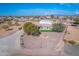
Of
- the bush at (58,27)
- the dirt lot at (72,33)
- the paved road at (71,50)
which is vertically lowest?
the paved road at (71,50)

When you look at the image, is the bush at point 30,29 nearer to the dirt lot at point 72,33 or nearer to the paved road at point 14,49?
the paved road at point 14,49

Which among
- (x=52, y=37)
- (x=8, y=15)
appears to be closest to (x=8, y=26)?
(x=8, y=15)

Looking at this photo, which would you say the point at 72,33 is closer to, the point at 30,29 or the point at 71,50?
the point at 71,50

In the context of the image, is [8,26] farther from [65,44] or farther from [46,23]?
[65,44]

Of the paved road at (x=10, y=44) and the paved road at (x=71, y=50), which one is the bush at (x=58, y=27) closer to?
the paved road at (x=71, y=50)

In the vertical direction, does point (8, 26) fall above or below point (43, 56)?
above

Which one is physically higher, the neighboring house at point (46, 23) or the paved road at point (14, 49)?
the neighboring house at point (46, 23)

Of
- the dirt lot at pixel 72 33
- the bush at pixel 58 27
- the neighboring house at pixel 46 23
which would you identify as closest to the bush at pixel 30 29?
the neighboring house at pixel 46 23
